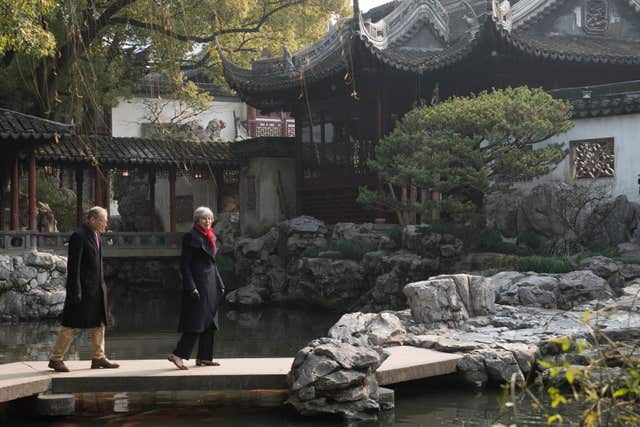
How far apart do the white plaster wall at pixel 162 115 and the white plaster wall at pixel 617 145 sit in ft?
55.3

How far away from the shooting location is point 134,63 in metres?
22.2

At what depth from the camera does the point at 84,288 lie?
729cm

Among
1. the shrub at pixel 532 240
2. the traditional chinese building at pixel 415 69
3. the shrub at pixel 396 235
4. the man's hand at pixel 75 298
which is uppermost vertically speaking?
→ the traditional chinese building at pixel 415 69

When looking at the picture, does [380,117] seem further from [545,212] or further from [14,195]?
[14,195]

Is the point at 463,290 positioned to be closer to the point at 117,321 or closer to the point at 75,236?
the point at 75,236

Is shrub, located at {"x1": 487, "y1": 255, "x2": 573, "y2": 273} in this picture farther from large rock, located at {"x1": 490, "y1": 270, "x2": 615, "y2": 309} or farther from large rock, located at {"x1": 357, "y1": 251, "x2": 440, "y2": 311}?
large rock, located at {"x1": 357, "y1": 251, "x2": 440, "y2": 311}

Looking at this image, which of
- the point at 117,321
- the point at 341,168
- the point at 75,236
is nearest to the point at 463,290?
the point at 75,236

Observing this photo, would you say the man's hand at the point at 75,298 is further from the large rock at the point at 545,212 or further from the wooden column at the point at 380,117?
the wooden column at the point at 380,117

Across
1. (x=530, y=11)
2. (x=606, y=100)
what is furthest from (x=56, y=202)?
(x=606, y=100)

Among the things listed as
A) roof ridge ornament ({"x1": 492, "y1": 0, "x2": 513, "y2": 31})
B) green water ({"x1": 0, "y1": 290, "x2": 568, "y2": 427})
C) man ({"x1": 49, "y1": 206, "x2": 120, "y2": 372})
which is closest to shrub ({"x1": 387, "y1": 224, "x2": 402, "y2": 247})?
roof ridge ornament ({"x1": 492, "y1": 0, "x2": 513, "y2": 31})

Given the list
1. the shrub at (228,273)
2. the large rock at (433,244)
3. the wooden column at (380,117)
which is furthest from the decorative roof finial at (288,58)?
the large rock at (433,244)

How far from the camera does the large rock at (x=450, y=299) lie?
11.0m

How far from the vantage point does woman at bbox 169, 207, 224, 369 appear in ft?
23.9

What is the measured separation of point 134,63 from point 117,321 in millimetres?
8038
